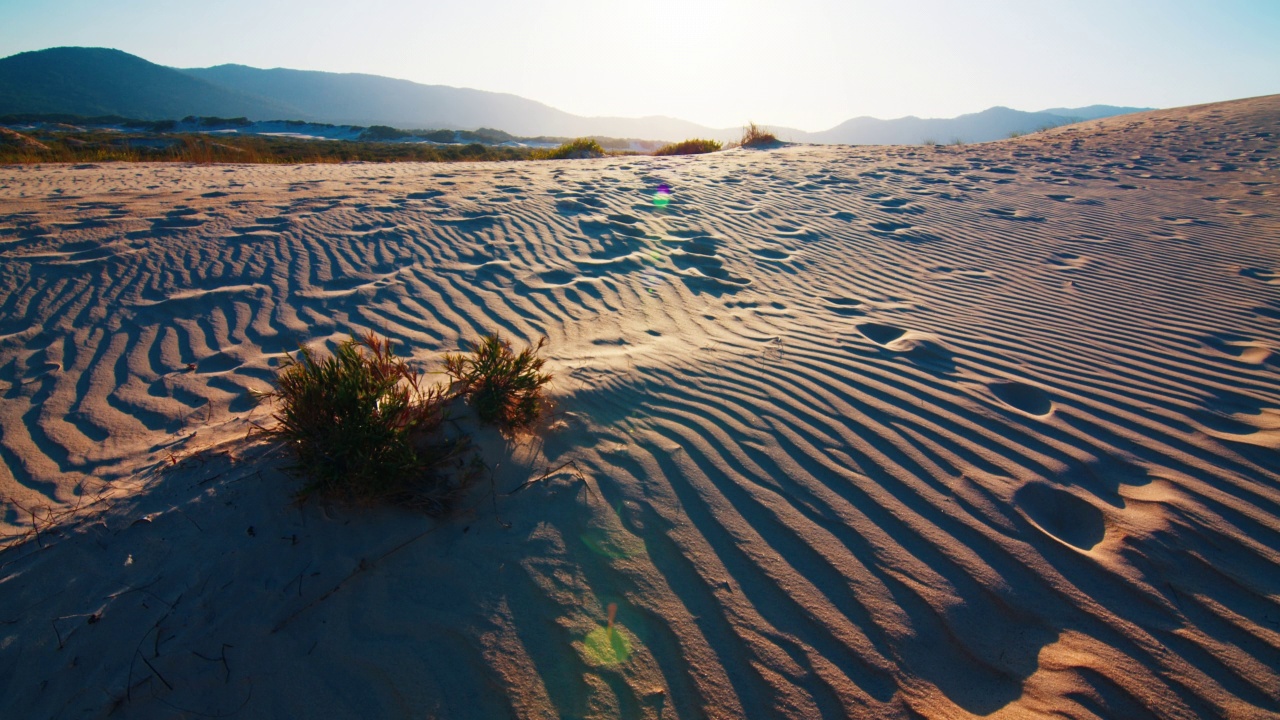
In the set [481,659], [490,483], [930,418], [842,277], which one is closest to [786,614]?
[481,659]

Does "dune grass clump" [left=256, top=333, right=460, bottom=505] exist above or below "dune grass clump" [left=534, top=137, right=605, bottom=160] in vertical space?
below

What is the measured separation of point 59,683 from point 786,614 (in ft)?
6.84

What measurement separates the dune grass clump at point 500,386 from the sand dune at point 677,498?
14cm

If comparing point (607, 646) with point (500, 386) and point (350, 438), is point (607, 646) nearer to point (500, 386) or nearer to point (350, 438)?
point (350, 438)

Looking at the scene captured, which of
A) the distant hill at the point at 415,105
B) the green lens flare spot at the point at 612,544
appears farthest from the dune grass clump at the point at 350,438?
the distant hill at the point at 415,105

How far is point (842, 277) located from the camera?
15.9 ft

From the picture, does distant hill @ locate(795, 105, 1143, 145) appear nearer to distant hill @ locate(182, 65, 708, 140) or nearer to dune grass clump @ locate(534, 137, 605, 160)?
distant hill @ locate(182, 65, 708, 140)

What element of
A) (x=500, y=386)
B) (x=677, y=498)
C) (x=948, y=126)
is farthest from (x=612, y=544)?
(x=948, y=126)

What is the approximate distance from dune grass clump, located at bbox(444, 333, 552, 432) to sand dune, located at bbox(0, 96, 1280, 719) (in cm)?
14

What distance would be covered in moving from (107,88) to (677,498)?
275 feet

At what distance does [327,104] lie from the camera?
106 metres

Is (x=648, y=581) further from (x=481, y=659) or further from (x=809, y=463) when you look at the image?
(x=809, y=463)

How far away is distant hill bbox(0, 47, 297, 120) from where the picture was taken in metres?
47.6

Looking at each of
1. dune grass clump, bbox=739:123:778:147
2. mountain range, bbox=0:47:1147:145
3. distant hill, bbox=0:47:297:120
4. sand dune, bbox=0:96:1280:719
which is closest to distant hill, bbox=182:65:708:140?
mountain range, bbox=0:47:1147:145
